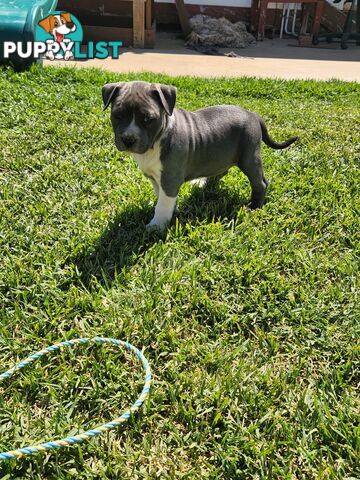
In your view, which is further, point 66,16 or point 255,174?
point 66,16

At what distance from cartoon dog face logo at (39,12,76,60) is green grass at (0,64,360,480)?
4.76 meters

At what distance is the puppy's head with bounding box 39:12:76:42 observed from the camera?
857 centimetres

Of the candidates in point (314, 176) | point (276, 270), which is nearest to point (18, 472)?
point (276, 270)

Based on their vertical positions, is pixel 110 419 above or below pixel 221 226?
below

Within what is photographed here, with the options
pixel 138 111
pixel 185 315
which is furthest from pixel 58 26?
pixel 185 315

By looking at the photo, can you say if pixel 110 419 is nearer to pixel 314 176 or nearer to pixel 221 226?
pixel 221 226

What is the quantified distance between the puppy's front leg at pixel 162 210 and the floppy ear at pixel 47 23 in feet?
21.8

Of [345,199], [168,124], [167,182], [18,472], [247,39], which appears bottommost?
[18,472]

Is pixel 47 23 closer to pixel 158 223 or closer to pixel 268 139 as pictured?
pixel 268 139

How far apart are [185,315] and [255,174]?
1554mm

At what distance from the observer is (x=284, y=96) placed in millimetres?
7473

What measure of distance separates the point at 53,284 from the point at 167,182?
1129 mm

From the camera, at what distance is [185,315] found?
9.07 ft

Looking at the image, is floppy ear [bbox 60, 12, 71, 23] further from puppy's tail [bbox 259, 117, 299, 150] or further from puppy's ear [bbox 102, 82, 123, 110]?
puppy's ear [bbox 102, 82, 123, 110]
